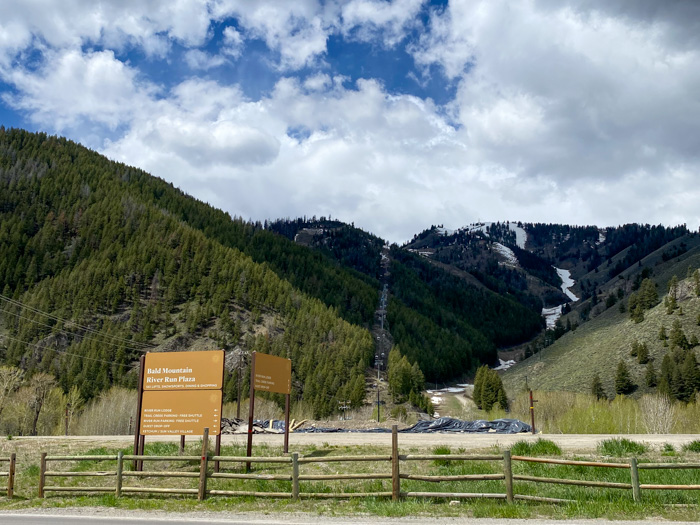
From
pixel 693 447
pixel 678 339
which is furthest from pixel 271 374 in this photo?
pixel 678 339

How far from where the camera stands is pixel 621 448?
81.7ft

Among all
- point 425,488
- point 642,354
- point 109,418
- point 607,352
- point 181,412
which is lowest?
point 425,488

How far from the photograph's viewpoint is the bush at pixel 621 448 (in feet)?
80.1

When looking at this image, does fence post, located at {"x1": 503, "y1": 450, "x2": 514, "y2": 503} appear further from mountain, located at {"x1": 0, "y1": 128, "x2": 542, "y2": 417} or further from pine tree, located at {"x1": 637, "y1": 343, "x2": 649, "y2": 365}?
pine tree, located at {"x1": 637, "y1": 343, "x2": 649, "y2": 365}

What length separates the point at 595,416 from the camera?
57656 millimetres

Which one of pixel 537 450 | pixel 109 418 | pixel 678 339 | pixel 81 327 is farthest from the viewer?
pixel 81 327

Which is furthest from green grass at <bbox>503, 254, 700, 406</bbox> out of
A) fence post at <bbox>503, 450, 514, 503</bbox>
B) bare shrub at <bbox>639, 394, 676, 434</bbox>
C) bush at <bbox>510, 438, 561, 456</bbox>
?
fence post at <bbox>503, 450, 514, 503</bbox>

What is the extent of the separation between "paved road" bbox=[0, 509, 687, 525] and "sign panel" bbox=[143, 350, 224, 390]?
7.05 m

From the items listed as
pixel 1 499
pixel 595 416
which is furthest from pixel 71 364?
pixel 1 499

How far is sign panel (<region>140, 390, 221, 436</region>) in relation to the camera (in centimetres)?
2256

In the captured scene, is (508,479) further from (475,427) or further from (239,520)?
(475,427)

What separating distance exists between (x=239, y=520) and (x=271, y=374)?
10.1m

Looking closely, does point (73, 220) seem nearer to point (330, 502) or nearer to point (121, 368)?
point (121, 368)

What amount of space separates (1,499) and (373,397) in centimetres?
9868
